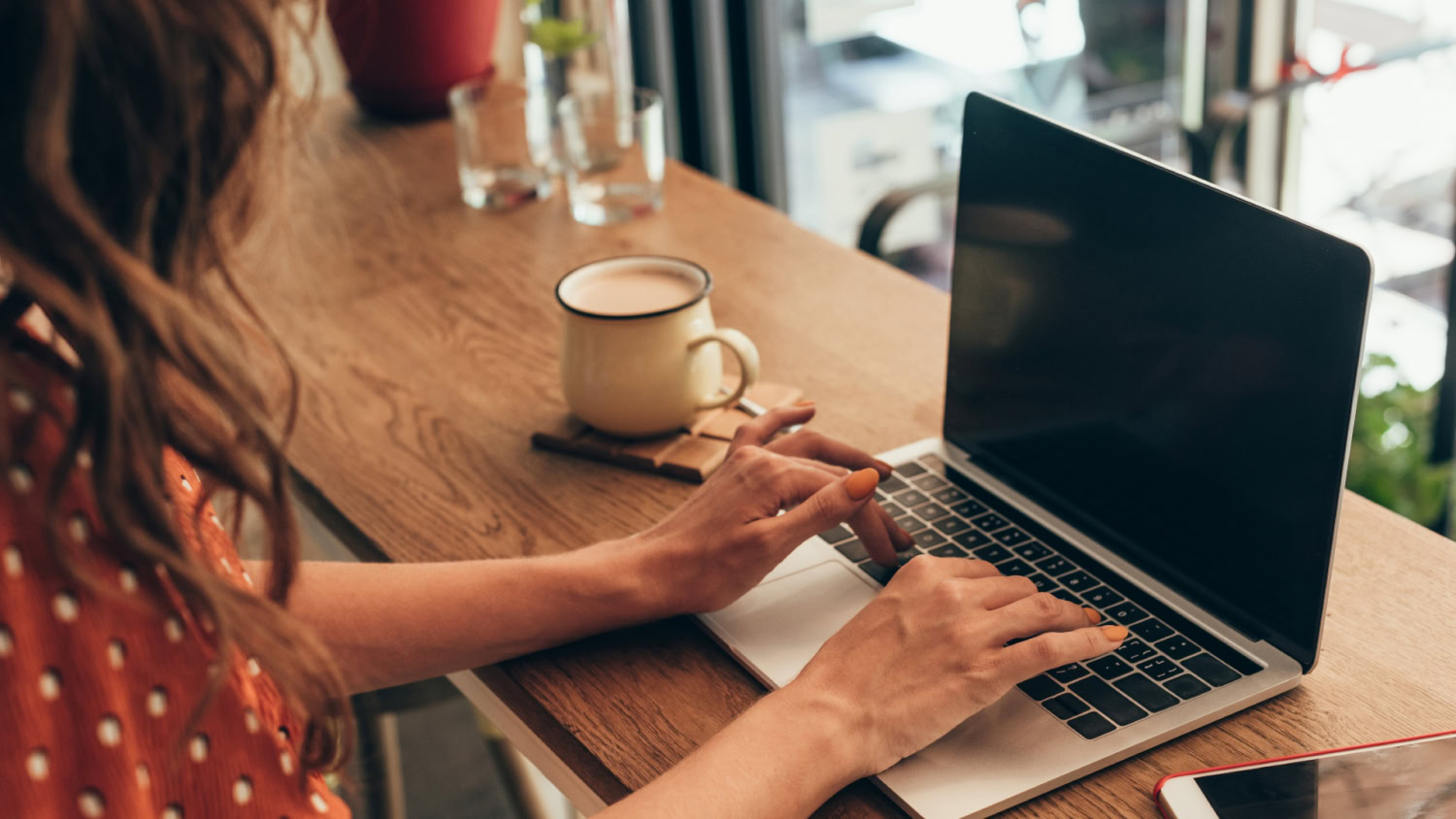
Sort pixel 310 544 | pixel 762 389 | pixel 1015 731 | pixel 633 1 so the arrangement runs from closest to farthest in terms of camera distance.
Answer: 1. pixel 1015 731
2. pixel 762 389
3. pixel 310 544
4. pixel 633 1

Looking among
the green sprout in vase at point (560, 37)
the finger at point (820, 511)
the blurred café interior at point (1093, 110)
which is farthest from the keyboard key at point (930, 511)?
the green sprout in vase at point (560, 37)

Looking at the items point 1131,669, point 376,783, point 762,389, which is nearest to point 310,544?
point 376,783

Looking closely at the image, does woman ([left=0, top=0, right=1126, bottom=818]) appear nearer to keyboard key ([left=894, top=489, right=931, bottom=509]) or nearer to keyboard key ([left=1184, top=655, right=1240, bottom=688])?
keyboard key ([left=1184, top=655, right=1240, bottom=688])

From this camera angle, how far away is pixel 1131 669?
2.53 feet

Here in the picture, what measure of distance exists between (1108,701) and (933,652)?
11cm

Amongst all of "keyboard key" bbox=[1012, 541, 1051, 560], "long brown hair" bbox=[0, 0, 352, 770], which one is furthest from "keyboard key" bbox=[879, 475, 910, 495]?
"long brown hair" bbox=[0, 0, 352, 770]

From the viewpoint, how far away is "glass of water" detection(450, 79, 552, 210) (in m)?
1.58

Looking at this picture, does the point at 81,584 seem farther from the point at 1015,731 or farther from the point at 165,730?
the point at 1015,731

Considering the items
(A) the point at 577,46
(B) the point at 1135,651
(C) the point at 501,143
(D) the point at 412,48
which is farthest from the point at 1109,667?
(A) the point at 577,46

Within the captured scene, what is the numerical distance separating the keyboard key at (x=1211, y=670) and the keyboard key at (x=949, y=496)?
0.23m

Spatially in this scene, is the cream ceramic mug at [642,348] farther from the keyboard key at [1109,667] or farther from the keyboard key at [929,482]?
the keyboard key at [1109,667]

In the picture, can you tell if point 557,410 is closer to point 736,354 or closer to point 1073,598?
point 736,354

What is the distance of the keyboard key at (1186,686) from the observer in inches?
29.7

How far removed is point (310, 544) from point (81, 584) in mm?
867
